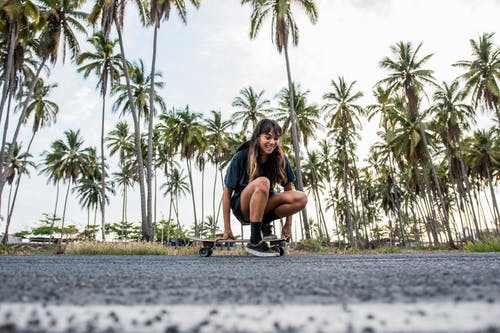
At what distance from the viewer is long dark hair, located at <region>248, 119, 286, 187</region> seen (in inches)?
153

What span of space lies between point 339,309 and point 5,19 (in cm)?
2469

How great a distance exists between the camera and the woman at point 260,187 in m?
3.72

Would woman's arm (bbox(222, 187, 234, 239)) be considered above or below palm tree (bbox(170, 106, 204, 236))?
below

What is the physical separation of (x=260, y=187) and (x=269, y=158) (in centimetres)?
58

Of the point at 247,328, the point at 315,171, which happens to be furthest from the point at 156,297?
the point at 315,171

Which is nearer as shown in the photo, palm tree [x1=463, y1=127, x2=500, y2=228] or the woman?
the woman

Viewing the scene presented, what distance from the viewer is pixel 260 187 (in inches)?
144

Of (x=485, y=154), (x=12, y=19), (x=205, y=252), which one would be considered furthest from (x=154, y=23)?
(x=485, y=154)

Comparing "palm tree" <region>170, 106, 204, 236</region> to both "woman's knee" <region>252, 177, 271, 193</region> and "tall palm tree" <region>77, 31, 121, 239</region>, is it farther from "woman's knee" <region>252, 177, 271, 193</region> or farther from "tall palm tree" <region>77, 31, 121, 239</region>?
"woman's knee" <region>252, 177, 271, 193</region>

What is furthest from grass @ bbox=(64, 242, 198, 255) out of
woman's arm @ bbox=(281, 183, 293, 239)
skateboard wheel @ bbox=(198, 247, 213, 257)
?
woman's arm @ bbox=(281, 183, 293, 239)

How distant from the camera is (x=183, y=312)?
3.00ft

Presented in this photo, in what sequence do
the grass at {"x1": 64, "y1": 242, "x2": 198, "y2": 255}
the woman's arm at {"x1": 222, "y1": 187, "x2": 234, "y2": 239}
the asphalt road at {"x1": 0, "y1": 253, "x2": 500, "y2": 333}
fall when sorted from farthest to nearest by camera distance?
the grass at {"x1": 64, "y1": 242, "x2": 198, "y2": 255} → the woman's arm at {"x1": 222, "y1": 187, "x2": 234, "y2": 239} → the asphalt road at {"x1": 0, "y1": 253, "x2": 500, "y2": 333}

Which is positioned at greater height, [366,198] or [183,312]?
[366,198]

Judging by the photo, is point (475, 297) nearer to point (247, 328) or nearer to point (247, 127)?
point (247, 328)
